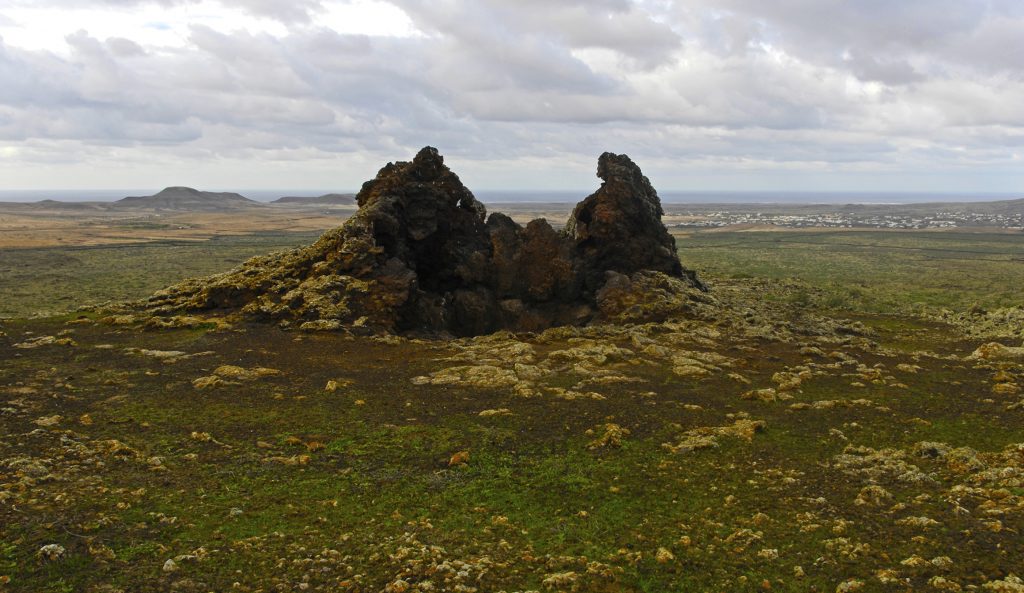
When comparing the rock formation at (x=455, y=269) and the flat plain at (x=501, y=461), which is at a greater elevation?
the rock formation at (x=455, y=269)

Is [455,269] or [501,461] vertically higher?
[455,269]

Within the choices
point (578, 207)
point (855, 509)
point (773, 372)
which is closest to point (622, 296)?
point (578, 207)

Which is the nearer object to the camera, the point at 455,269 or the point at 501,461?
the point at 501,461

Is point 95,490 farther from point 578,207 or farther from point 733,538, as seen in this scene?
point 578,207

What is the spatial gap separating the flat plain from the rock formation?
3908 millimetres

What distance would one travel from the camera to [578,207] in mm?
51281

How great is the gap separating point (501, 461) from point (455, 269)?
2864 centimetres

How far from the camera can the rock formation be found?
38750 millimetres

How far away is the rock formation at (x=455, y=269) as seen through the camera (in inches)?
1526

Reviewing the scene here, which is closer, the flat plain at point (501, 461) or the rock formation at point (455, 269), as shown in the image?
the flat plain at point (501, 461)

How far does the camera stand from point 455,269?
4669 centimetres

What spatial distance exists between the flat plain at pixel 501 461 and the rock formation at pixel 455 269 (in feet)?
12.8

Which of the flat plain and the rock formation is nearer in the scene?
the flat plain

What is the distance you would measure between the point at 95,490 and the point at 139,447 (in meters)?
3.06
